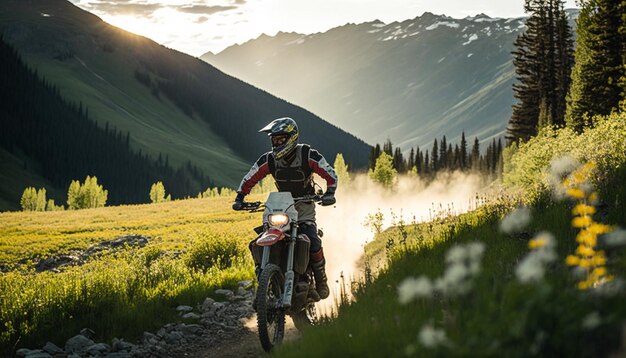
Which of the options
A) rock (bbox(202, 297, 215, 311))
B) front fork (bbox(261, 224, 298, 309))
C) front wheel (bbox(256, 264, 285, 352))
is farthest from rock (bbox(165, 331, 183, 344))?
front fork (bbox(261, 224, 298, 309))

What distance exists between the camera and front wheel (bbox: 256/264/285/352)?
8125mm

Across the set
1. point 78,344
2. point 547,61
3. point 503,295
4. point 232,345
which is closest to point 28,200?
point 547,61

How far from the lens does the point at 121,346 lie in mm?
10148

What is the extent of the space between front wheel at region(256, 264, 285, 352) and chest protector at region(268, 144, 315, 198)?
1.65 meters

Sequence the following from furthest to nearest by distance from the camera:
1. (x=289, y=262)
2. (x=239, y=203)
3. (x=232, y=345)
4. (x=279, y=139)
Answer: (x=232, y=345) → (x=239, y=203) → (x=279, y=139) → (x=289, y=262)

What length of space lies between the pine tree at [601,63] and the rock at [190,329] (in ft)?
128

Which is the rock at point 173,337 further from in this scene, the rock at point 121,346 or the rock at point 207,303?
the rock at point 207,303

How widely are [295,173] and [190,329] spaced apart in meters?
4.24

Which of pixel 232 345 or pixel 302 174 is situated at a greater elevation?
pixel 302 174

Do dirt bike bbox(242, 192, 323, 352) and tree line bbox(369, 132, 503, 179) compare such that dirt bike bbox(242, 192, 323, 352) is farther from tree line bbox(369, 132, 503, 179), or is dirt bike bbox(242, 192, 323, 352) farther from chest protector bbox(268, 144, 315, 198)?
tree line bbox(369, 132, 503, 179)

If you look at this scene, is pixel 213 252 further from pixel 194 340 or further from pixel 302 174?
pixel 302 174

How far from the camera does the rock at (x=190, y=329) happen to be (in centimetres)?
1139

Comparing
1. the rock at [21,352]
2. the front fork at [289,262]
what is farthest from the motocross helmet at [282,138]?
the rock at [21,352]

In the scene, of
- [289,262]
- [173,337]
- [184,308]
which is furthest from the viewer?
[184,308]
